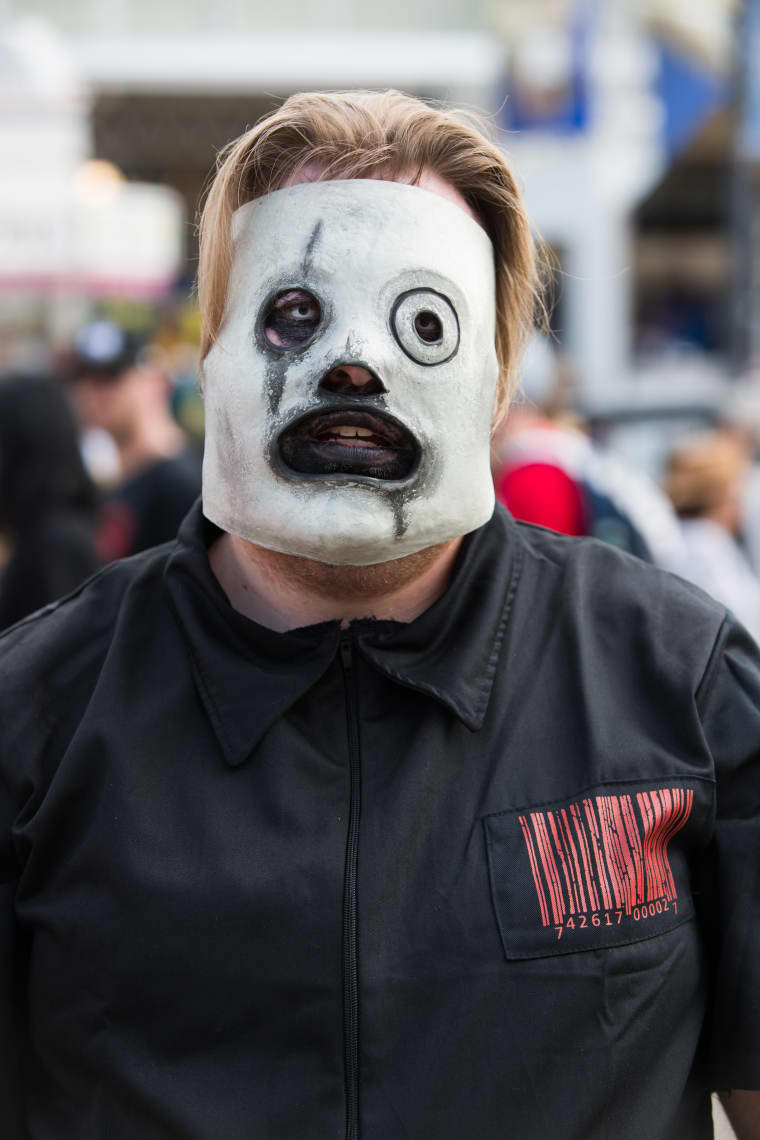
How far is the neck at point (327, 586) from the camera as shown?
1.69 meters

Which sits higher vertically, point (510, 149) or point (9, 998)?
point (510, 149)

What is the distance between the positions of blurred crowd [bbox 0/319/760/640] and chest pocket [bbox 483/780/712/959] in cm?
139

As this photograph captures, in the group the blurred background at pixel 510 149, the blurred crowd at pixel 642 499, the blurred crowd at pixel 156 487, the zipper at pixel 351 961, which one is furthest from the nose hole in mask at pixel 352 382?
the blurred crowd at pixel 642 499

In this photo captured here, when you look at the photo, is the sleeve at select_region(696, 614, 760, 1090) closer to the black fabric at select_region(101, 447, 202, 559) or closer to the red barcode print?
the red barcode print

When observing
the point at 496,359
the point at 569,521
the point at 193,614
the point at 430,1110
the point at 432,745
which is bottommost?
the point at 569,521

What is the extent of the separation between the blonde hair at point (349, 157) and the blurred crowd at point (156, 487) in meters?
1.14

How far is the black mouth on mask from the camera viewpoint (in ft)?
5.34

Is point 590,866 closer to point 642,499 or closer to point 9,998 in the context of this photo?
point 9,998

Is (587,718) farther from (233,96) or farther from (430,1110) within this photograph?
(233,96)

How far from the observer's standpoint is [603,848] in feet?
5.27

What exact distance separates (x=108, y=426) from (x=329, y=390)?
331 cm

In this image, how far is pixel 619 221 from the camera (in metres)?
17.9

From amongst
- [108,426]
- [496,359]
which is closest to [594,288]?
[108,426]

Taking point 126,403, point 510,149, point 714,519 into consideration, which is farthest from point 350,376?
point 714,519
